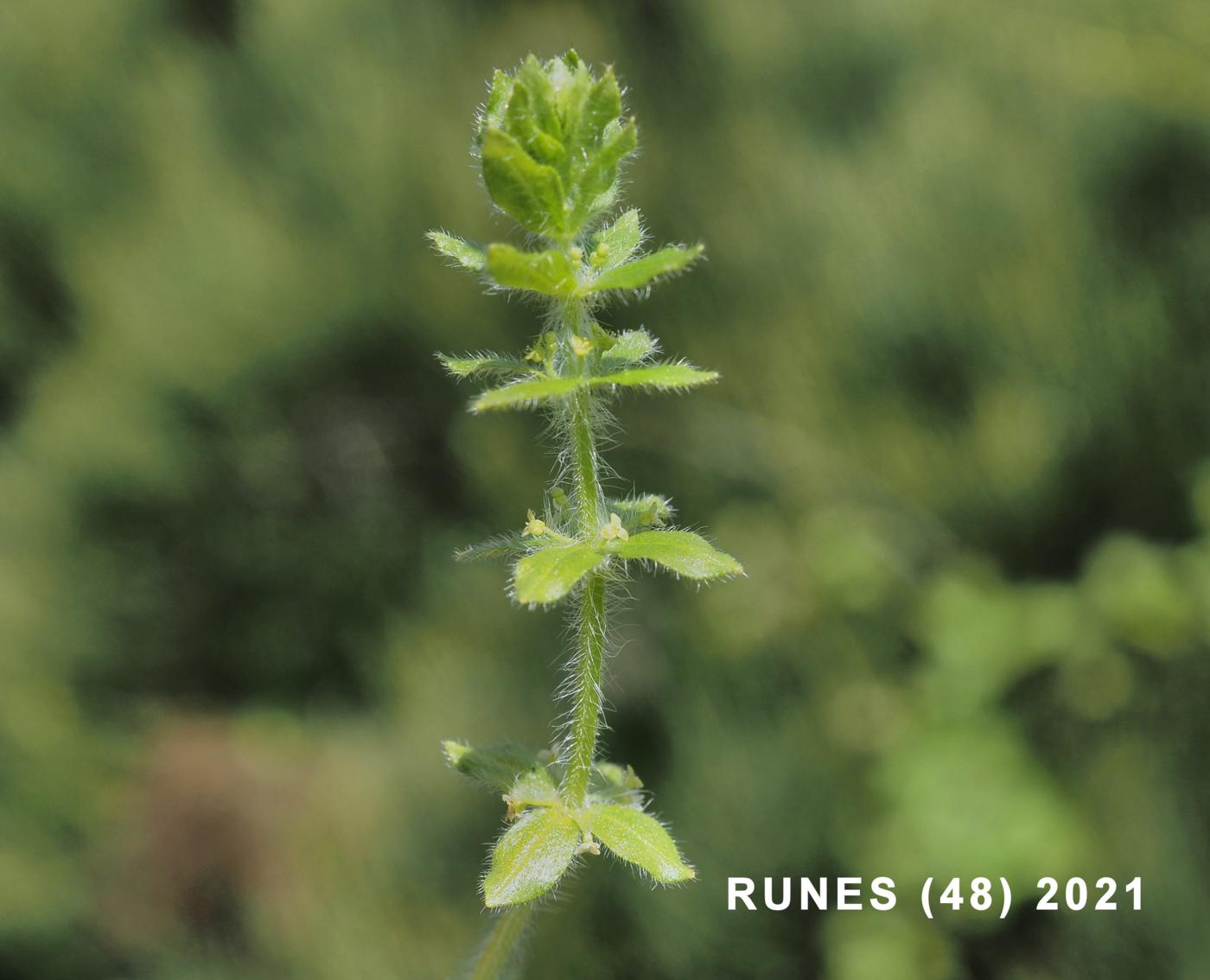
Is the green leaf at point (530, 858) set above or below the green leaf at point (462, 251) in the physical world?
below

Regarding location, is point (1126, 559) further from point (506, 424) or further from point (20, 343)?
point (20, 343)

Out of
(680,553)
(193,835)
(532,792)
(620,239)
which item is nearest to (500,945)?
(532,792)

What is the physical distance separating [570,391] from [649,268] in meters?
0.05

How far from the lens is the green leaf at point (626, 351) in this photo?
40cm

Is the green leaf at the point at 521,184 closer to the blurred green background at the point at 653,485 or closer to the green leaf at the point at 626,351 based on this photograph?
the green leaf at the point at 626,351

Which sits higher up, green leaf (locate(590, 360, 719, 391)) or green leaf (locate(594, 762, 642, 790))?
green leaf (locate(590, 360, 719, 391))

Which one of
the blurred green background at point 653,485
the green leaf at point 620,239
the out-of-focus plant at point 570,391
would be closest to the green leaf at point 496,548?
the out-of-focus plant at point 570,391

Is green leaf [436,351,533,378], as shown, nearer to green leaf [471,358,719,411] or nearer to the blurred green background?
green leaf [471,358,719,411]

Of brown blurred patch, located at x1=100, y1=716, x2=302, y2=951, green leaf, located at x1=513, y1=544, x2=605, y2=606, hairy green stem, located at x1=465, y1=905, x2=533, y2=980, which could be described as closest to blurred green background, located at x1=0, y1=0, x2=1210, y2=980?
brown blurred patch, located at x1=100, y1=716, x2=302, y2=951

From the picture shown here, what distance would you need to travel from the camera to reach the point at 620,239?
0.41 meters

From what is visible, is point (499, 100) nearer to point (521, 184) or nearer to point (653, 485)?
point (521, 184)

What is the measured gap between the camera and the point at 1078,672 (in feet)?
4.75

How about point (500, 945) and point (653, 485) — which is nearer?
point (500, 945)

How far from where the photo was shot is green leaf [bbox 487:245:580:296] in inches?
13.4
